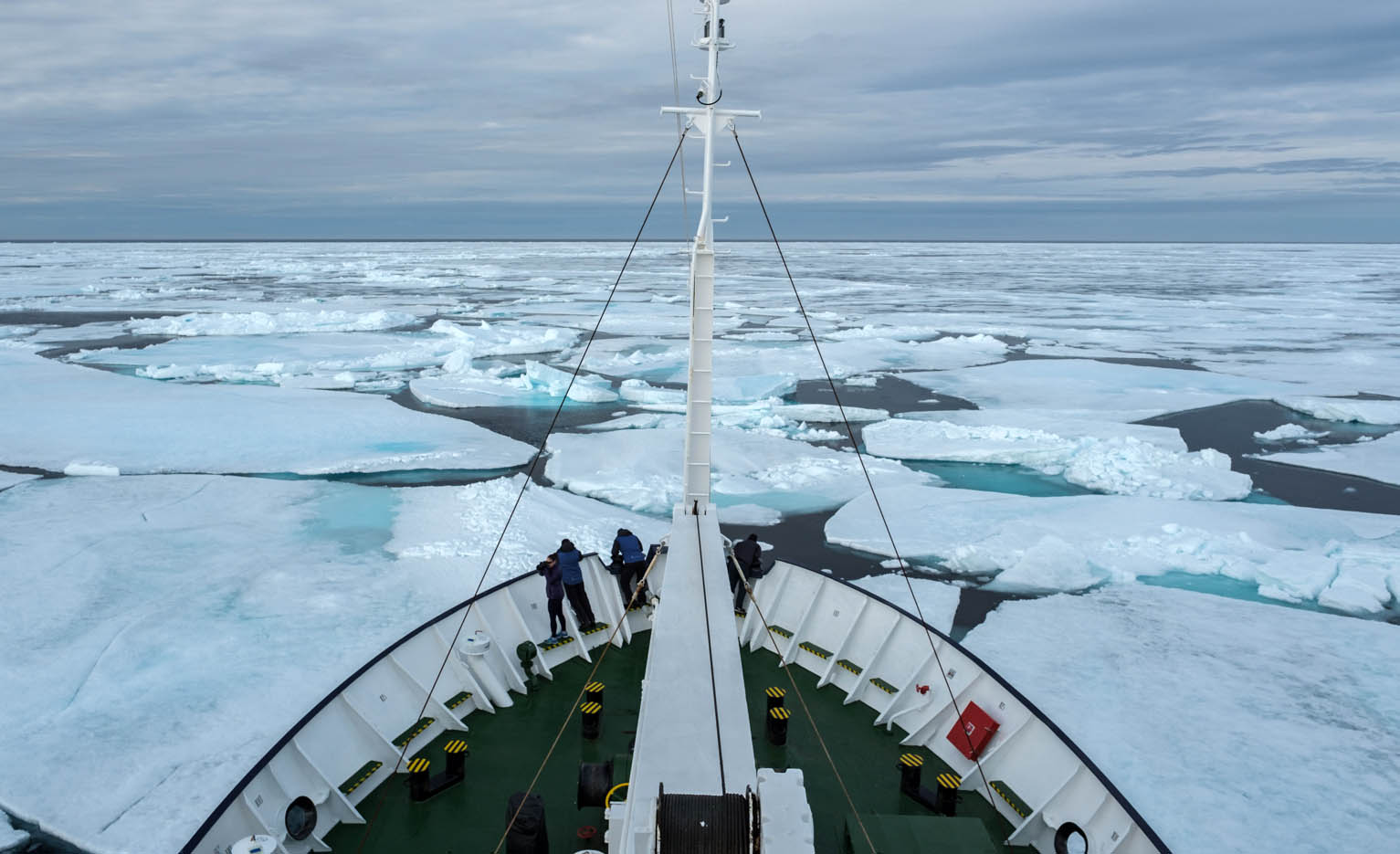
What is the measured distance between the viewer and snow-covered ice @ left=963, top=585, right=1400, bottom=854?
14.4 feet

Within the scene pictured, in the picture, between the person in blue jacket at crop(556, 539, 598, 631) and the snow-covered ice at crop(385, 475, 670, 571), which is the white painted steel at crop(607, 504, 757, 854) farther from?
the snow-covered ice at crop(385, 475, 670, 571)

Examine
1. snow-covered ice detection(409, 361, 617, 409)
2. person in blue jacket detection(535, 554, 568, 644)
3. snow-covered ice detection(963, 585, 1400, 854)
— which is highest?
person in blue jacket detection(535, 554, 568, 644)

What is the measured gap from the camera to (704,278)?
4480mm

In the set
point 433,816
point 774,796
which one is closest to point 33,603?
point 433,816

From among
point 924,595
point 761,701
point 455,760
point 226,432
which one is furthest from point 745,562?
point 226,432

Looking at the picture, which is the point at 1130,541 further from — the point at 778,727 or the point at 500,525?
the point at 500,525

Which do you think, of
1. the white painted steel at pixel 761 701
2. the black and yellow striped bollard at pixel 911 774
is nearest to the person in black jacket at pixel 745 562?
the white painted steel at pixel 761 701

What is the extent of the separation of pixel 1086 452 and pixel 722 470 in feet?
14.8

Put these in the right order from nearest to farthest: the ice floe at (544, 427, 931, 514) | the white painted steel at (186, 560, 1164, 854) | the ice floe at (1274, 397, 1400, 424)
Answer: the white painted steel at (186, 560, 1164, 854)
the ice floe at (544, 427, 931, 514)
the ice floe at (1274, 397, 1400, 424)

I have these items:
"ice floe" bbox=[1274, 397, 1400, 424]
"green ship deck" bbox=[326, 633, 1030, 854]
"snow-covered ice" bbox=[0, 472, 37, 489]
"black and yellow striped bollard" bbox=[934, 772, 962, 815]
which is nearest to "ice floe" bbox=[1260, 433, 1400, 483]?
"ice floe" bbox=[1274, 397, 1400, 424]

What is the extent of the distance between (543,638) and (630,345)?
15.0 metres

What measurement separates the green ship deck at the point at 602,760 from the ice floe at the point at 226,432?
5.94 metres

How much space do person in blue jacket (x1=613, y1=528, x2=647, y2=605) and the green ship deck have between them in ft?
1.76

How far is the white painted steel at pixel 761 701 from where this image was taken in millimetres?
3424
